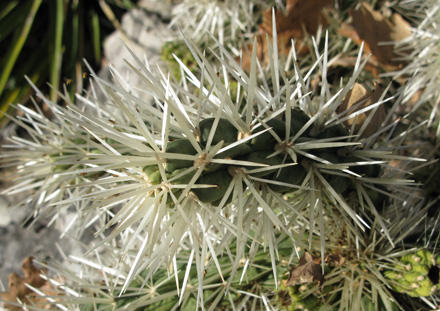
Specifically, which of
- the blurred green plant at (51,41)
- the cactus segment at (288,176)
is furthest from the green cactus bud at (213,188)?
the blurred green plant at (51,41)

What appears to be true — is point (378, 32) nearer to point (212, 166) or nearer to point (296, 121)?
point (296, 121)

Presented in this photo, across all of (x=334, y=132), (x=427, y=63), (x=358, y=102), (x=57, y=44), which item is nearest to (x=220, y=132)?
(x=334, y=132)

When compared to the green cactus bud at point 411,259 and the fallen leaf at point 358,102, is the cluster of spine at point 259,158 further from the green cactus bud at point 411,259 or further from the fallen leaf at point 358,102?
the green cactus bud at point 411,259

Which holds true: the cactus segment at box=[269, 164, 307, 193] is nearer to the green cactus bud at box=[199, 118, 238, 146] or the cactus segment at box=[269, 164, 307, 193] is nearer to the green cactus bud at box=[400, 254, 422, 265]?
the green cactus bud at box=[199, 118, 238, 146]

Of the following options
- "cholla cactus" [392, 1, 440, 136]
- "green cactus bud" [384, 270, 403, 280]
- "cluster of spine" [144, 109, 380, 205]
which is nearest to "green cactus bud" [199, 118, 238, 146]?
"cluster of spine" [144, 109, 380, 205]

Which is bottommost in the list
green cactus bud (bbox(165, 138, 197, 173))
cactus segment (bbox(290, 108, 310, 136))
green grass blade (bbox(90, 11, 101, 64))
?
cactus segment (bbox(290, 108, 310, 136))

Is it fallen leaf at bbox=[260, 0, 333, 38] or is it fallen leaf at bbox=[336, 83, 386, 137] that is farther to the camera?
fallen leaf at bbox=[260, 0, 333, 38]
